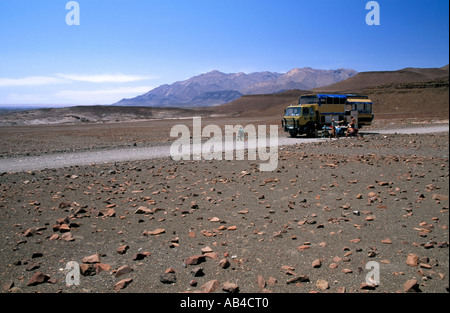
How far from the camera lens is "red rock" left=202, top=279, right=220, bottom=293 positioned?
157 inches

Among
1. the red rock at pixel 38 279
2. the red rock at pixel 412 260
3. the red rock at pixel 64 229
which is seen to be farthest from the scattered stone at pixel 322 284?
the red rock at pixel 64 229

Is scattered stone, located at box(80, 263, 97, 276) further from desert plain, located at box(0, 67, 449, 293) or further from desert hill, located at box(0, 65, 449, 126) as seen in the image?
desert hill, located at box(0, 65, 449, 126)

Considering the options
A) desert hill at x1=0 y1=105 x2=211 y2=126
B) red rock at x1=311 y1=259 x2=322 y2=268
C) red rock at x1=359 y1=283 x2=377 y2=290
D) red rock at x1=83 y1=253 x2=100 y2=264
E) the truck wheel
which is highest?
desert hill at x1=0 y1=105 x2=211 y2=126

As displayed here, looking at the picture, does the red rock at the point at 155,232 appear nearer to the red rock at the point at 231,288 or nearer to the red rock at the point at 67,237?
the red rock at the point at 67,237

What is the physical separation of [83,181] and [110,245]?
19.7ft

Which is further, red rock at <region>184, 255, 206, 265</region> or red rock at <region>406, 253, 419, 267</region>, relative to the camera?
red rock at <region>184, 255, 206, 265</region>

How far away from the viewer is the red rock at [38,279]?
4.28m

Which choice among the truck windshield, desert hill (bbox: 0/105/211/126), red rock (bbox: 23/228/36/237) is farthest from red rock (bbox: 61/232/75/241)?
desert hill (bbox: 0/105/211/126)

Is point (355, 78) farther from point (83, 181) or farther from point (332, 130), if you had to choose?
point (83, 181)

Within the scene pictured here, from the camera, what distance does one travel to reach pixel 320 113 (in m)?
28.5

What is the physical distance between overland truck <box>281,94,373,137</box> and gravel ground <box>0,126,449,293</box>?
1712cm

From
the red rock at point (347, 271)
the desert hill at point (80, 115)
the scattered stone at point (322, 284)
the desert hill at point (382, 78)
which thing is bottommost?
the scattered stone at point (322, 284)

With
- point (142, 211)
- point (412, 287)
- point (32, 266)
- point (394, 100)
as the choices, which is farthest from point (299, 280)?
point (394, 100)

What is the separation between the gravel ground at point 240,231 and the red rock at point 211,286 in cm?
2
